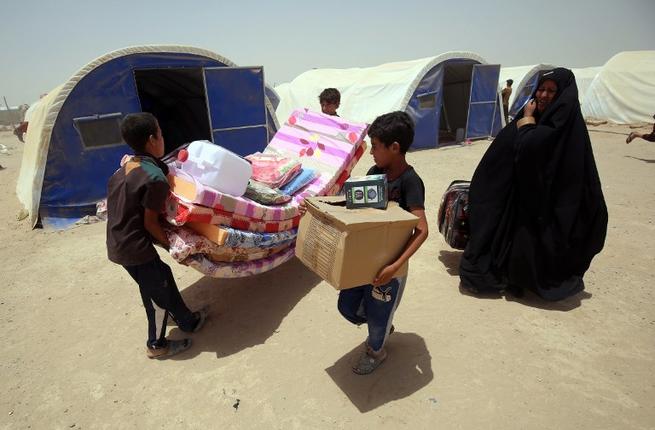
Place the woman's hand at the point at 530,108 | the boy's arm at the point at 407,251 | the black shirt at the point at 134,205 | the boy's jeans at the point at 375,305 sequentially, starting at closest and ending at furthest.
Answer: the boy's arm at the point at 407,251 → the boy's jeans at the point at 375,305 → the black shirt at the point at 134,205 → the woman's hand at the point at 530,108

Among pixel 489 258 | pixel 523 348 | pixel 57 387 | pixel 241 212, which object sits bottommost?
pixel 57 387

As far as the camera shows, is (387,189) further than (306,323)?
No

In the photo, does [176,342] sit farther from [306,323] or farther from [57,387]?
[306,323]

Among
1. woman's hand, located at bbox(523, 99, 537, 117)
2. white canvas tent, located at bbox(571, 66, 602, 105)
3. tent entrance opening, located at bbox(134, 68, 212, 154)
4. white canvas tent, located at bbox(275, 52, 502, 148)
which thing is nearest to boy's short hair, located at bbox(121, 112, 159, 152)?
woman's hand, located at bbox(523, 99, 537, 117)

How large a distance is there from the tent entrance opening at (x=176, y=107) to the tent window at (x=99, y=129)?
2.55 m

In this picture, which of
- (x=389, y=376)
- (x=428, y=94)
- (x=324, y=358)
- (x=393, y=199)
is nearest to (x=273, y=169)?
(x=393, y=199)

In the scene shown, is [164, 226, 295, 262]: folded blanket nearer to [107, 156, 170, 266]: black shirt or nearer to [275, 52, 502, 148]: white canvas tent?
[107, 156, 170, 266]: black shirt

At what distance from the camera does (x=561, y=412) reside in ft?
6.61

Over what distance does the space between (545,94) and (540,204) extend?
2.84 ft

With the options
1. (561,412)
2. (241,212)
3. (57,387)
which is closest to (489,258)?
(561,412)

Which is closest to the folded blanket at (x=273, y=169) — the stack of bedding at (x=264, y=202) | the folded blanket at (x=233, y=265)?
the stack of bedding at (x=264, y=202)

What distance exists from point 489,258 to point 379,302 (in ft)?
5.12

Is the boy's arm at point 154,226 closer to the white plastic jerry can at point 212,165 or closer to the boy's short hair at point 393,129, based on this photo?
the white plastic jerry can at point 212,165

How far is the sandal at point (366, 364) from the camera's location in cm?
234
